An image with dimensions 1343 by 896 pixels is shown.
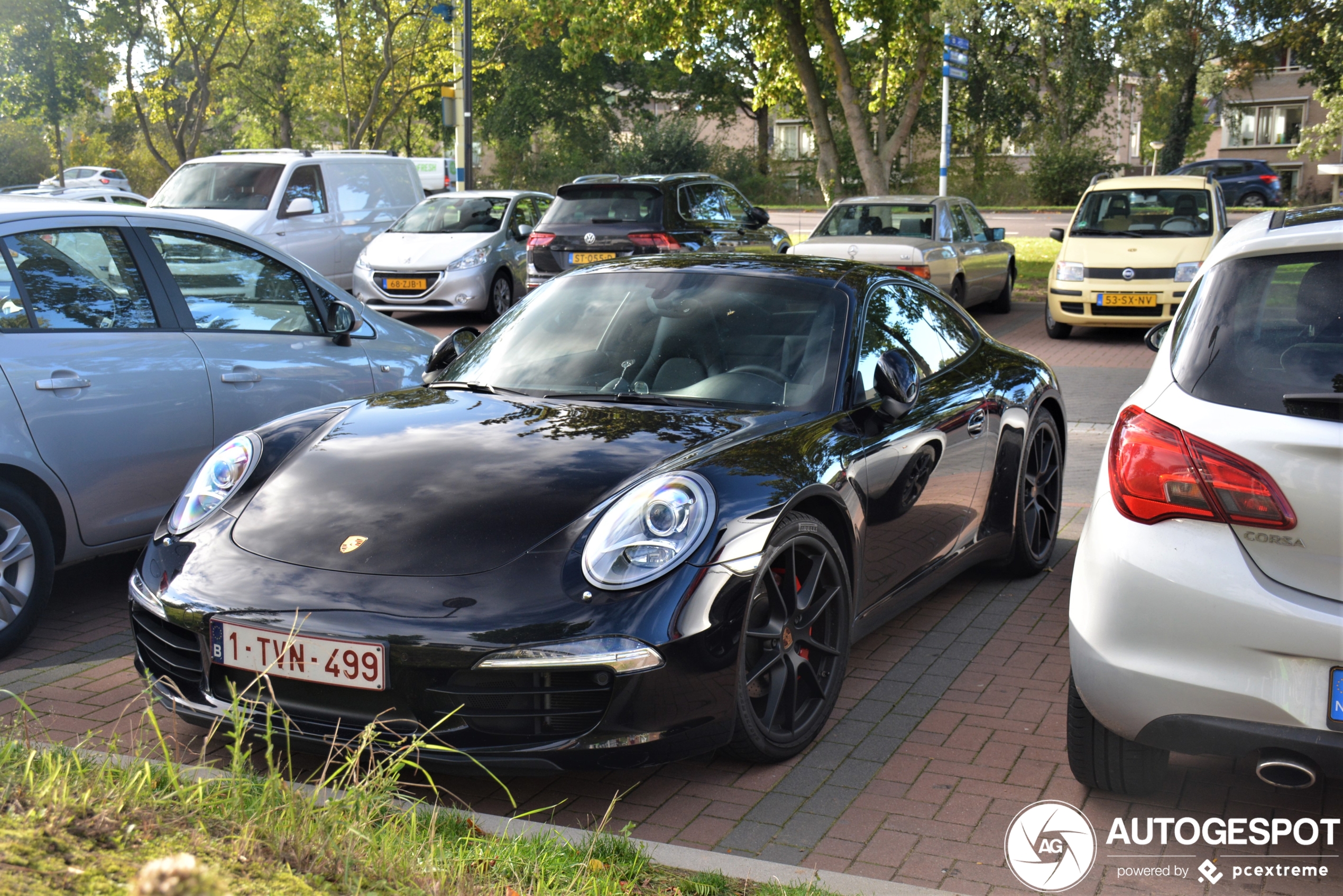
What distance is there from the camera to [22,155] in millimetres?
49219

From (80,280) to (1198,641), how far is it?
4473mm

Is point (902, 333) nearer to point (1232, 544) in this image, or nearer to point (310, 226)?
point (1232, 544)

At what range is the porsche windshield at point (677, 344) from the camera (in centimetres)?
456

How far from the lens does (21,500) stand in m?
4.76

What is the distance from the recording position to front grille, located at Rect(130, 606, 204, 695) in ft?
11.8

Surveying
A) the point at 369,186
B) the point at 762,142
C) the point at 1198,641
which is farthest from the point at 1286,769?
the point at 762,142

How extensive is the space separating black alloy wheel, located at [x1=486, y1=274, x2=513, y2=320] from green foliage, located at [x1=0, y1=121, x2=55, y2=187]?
38943 millimetres

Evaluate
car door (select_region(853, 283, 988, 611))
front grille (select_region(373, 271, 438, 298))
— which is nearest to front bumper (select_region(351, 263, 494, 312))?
front grille (select_region(373, 271, 438, 298))

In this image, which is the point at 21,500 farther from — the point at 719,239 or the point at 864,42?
the point at 864,42

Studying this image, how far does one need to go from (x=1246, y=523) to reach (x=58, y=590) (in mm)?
5020

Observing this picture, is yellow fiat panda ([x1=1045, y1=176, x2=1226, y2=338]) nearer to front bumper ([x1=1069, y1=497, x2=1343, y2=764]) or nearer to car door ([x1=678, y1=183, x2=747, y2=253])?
car door ([x1=678, y1=183, x2=747, y2=253])

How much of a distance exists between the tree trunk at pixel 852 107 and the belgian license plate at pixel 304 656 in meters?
16.6

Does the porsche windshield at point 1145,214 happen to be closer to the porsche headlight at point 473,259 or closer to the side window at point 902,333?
the porsche headlight at point 473,259

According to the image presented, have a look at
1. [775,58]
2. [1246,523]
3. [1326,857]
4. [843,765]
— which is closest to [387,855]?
[843,765]
